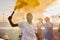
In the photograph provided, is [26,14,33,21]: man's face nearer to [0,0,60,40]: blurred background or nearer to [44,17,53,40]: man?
[0,0,60,40]: blurred background

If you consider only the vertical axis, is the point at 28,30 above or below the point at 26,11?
below

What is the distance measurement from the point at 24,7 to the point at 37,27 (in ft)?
0.91

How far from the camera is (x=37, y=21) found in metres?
1.27

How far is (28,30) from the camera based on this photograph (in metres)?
1.26

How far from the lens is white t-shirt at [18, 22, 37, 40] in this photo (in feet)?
4.11

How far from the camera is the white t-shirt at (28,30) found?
49.3 inches

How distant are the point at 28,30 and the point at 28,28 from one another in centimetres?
2

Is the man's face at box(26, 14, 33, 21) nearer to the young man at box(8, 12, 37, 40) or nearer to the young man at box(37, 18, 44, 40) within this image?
the young man at box(8, 12, 37, 40)

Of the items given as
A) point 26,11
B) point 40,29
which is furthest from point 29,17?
point 40,29

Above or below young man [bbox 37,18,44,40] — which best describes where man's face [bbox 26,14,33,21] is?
above

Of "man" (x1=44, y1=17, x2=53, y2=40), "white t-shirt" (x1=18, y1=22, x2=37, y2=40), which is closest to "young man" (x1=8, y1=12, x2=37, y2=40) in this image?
"white t-shirt" (x1=18, y1=22, x2=37, y2=40)

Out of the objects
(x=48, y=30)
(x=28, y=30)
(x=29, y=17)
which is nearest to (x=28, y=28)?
(x=28, y=30)

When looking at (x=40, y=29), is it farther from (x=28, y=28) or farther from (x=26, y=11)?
(x=26, y=11)

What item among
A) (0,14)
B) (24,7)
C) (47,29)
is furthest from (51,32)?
(0,14)
